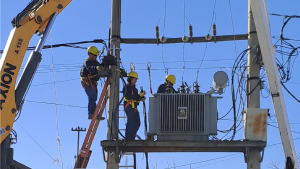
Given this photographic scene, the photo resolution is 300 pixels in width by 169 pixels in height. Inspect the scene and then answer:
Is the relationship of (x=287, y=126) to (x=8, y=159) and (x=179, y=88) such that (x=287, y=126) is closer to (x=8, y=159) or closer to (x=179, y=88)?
(x=179, y=88)

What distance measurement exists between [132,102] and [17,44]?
332 cm

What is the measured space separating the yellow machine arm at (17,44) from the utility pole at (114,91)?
6.31 feet

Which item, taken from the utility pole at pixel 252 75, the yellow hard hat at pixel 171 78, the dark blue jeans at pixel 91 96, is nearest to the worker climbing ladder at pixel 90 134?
the dark blue jeans at pixel 91 96

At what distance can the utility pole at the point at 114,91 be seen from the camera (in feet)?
45.7

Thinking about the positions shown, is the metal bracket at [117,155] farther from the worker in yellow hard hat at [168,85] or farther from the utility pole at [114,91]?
the worker in yellow hard hat at [168,85]

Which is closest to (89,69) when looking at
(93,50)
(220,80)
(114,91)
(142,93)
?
(93,50)

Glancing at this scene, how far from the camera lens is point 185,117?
13570 mm

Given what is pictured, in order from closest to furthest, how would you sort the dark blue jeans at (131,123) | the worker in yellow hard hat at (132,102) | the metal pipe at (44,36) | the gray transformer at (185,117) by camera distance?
the metal pipe at (44,36) → the gray transformer at (185,117) → the dark blue jeans at (131,123) → the worker in yellow hard hat at (132,102)

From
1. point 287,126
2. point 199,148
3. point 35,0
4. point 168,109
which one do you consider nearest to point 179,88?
point 168,109

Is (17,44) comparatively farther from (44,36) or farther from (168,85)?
(168,85)

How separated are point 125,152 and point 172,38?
3.26 meters

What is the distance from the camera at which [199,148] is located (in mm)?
13688

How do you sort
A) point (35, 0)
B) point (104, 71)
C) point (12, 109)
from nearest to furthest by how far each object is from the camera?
1. point (12, 109)
2. point (35, 0)
3. point (104, 71)

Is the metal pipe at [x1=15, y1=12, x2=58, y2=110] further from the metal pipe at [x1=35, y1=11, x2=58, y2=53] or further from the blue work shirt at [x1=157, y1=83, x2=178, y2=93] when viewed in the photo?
the blue work shirt at [x1=157, y1=83, x2=178, y2=93]
